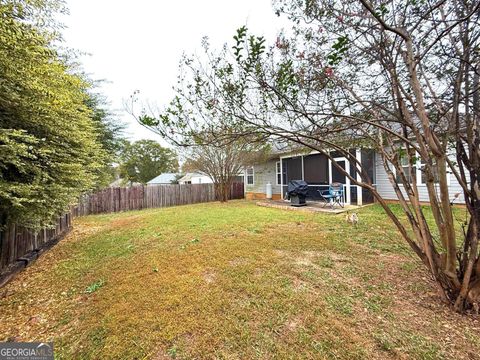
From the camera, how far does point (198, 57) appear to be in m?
2.72

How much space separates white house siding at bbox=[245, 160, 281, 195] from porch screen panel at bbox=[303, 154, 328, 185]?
2709mm

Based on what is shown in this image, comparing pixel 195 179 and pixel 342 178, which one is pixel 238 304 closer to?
pixel 342 178

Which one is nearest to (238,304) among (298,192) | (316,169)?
(298,192)

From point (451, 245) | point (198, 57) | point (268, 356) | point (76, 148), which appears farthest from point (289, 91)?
point (76, 148)

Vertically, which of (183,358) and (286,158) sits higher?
(286,158)

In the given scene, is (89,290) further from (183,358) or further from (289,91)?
(289,91)


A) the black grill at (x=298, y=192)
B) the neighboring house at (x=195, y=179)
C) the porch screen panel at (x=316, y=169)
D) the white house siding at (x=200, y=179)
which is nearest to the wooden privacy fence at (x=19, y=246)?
the black grill at (x=298, y=192)

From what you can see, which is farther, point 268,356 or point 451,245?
point 451,245

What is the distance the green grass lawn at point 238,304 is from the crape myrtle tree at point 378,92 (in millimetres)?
666

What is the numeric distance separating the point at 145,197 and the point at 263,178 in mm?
7473

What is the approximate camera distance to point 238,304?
229 cm

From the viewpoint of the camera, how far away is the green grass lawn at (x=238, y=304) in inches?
68.9

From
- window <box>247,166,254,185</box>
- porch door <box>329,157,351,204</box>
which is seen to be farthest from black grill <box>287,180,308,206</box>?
window <box>247,166,254,185</box>

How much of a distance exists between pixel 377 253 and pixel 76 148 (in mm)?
5805
